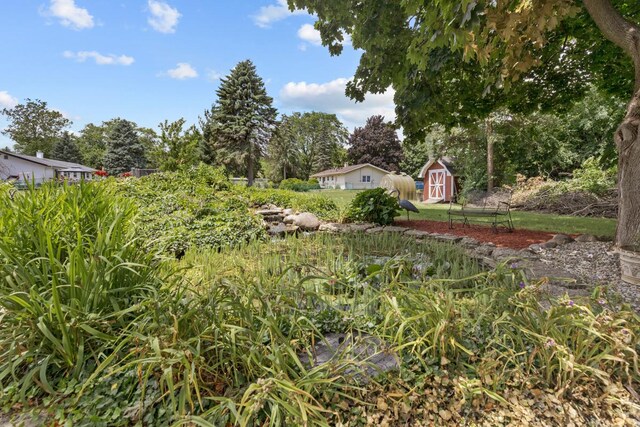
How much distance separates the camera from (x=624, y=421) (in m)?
1.41

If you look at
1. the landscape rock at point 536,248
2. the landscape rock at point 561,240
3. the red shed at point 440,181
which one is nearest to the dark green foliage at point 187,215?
the landscape rock at point 536,248

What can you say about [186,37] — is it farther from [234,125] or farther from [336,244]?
[234,125]

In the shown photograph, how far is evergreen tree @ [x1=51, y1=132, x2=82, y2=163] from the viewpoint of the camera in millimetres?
42438

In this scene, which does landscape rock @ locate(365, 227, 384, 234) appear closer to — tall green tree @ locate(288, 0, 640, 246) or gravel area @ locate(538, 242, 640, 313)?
tall green tree @ locate(288, 0, 640, 246)

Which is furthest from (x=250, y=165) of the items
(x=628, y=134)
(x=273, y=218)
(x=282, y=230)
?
(x=628, y=134)

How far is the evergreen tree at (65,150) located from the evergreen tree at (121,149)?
8.40 meters

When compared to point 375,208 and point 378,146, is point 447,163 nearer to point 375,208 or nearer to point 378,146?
point 375,208

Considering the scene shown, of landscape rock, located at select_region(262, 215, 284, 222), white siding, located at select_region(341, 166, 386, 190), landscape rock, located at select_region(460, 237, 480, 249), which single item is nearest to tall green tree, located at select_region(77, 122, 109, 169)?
white siding, located at select_region(341, 166, 386, 190)

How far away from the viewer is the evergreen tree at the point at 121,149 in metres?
38.7

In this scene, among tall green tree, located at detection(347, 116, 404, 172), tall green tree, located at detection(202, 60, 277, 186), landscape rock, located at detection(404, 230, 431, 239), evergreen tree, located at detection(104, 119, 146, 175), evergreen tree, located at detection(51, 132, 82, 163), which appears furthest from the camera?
evergreen tree, located at detection(51, 132, 82, 163)

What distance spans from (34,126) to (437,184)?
52826 mm

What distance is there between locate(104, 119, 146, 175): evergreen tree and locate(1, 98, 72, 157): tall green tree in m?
11.9

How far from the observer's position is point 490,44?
133 inches

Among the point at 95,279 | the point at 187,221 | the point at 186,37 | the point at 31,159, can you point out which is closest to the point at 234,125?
the point at 31,159
